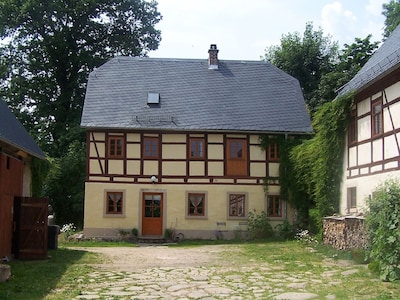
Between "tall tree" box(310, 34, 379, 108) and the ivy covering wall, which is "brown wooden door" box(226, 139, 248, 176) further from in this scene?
"tall tree" box(310, 34, 379, 108)

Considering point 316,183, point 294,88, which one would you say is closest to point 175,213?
point 316,183

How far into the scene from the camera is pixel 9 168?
1518cm

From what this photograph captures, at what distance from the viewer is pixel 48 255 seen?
54.9 feet

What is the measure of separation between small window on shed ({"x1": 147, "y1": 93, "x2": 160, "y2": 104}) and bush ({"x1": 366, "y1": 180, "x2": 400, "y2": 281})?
51.1 feet

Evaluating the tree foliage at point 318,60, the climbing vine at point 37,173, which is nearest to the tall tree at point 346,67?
the tree foliage at point 318,60

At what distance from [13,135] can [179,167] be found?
11.4 meters

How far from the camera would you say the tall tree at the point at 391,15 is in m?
33.5

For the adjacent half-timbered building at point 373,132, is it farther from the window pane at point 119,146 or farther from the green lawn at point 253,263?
the window pane at point 119,146

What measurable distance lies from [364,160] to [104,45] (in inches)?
941

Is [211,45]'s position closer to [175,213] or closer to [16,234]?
[175,213]

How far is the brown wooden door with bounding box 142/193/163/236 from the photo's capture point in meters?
25.5

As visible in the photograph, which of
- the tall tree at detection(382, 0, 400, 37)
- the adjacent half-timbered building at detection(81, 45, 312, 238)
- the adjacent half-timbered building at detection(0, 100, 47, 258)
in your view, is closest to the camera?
the adjacent half-timbered building at detection(0, 100, 47, 258)

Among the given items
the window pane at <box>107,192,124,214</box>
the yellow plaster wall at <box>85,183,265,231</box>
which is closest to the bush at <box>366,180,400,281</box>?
the yellow plaster wall at <box>85,183,265,231</box>

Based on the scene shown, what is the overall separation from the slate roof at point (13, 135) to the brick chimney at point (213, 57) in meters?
13.3
